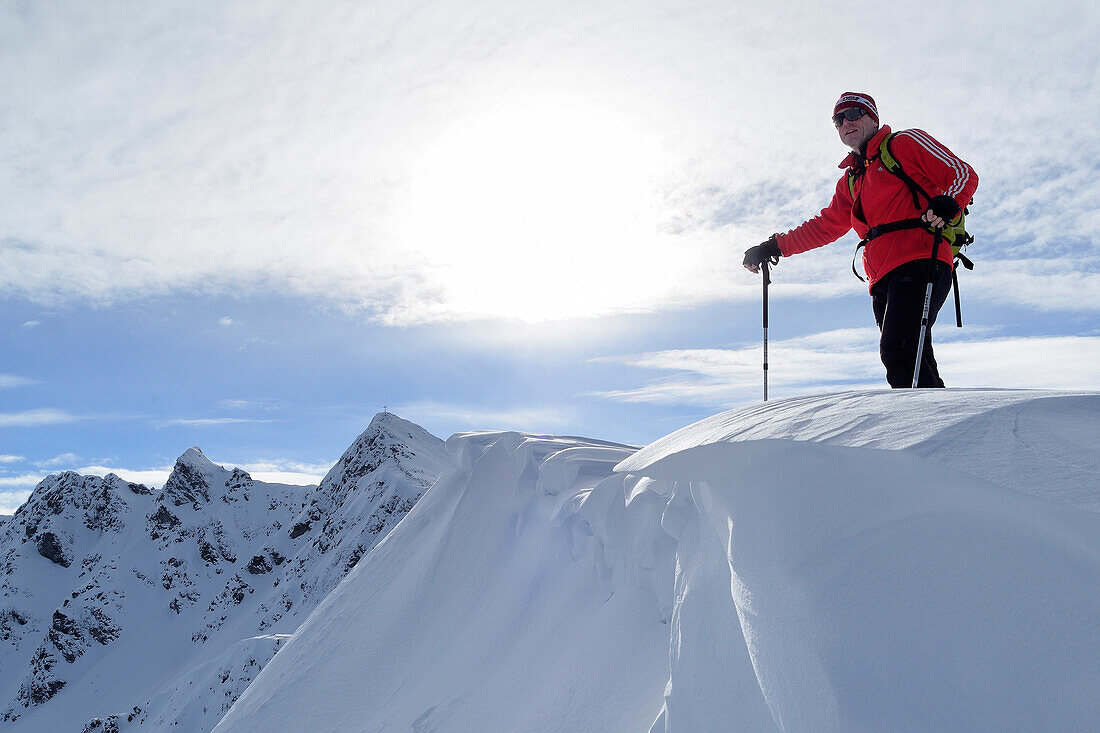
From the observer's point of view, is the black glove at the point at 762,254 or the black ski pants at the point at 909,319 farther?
the black glove at the point at 762,254

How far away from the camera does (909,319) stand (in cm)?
548

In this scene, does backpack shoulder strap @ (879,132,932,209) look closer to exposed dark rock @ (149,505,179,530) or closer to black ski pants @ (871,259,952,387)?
black ski pants @ (871,259,952,387)

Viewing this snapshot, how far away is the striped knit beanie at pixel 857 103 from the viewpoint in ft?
18.9

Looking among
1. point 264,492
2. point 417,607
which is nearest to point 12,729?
point 264,492

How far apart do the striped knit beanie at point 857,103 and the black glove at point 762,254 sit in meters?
1.53

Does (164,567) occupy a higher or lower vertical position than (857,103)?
lower

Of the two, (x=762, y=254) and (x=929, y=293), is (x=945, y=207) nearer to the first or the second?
(x=929, y=293)

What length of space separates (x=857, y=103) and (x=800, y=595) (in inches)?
197

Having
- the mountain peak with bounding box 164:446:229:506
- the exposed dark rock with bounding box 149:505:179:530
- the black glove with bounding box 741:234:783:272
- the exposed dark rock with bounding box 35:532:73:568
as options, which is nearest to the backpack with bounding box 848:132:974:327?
the black glove with bounding box 741:234:783:272

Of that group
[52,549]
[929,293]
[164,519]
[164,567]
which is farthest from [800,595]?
[52,549]

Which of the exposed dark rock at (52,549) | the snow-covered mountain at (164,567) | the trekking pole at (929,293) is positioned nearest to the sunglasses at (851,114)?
the trekking pole at (929,293)

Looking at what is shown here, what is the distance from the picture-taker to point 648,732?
2752 mm

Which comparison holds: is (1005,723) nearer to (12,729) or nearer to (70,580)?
(12,729)

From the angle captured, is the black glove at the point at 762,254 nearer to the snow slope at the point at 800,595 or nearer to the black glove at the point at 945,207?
the black glove at the point at 945,207
